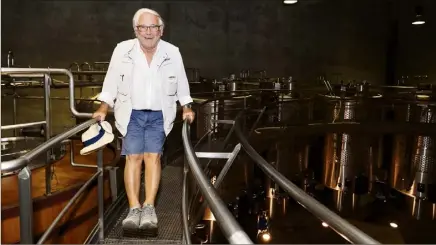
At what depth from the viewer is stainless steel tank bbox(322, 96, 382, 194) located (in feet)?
20.9

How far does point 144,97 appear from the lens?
201 cm

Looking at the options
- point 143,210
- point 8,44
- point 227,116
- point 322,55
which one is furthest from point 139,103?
point 322,55

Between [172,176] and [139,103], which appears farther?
[172,176]

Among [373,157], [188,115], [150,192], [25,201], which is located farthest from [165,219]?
[373,157]

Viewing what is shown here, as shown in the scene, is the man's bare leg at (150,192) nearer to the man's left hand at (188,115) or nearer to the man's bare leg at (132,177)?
the man's bare leg at (132,177)

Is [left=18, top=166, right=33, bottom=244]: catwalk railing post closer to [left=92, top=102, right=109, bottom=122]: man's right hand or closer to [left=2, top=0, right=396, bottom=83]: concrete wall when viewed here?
[left=92, top=102, right=109, bottom=122]: man's right hand

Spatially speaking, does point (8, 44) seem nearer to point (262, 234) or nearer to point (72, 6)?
point (72, 6)

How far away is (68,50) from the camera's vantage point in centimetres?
743

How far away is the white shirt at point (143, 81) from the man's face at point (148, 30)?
0.21 feet

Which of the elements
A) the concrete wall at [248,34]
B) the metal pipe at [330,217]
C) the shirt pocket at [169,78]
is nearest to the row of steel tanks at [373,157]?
the concrete wall at [248,34]

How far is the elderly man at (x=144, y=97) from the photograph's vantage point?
6.56 feet

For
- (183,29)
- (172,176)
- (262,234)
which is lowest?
(262,234)

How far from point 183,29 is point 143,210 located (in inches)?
263

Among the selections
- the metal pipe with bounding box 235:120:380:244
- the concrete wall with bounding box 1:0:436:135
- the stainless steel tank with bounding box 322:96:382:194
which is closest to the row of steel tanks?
the stainless steel tank with bounding box 322:96:382:194
